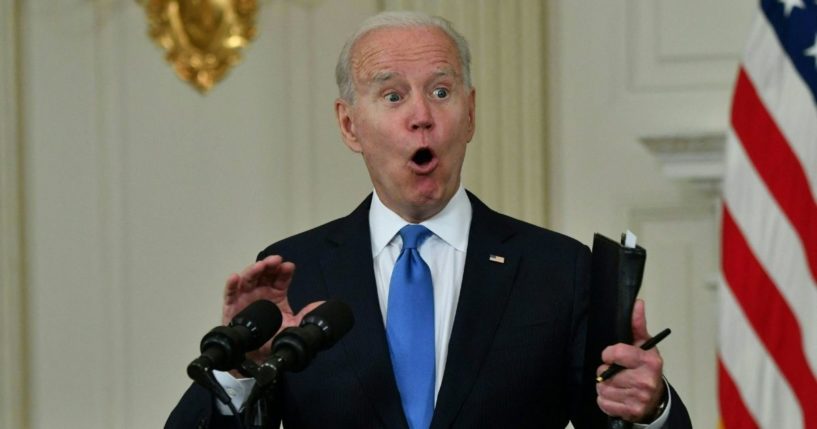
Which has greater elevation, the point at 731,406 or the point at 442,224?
the point at 442,224

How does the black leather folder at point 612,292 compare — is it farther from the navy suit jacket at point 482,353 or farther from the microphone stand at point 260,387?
the microphone stand at point 260,387

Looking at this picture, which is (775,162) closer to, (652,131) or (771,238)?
(771,238)

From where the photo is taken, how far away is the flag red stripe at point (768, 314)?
4090 millimetres

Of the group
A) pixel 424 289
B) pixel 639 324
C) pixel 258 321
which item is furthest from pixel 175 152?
pixel 639 324

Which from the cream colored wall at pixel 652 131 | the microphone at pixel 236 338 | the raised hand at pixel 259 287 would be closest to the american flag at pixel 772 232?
the cream colored wall at pixel 652 131

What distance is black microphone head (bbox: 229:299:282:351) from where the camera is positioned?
7.85 ft

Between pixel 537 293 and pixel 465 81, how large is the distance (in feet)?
1.29

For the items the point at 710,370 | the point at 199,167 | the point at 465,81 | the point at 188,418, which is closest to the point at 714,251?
the point at 710,370

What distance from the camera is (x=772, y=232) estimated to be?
165 inches

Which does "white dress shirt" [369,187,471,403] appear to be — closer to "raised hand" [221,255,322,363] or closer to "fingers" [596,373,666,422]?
"raised hand" [221,255,322,363]

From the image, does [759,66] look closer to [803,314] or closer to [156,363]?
[803,314]

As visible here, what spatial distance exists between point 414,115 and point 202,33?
2.33 m

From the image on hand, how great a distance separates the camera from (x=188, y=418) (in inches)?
106

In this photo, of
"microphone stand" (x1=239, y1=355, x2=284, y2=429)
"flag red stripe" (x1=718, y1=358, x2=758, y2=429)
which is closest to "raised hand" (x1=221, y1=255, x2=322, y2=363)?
"microphone stand" (x1=239, y1=355, x2=284, y2=429)
